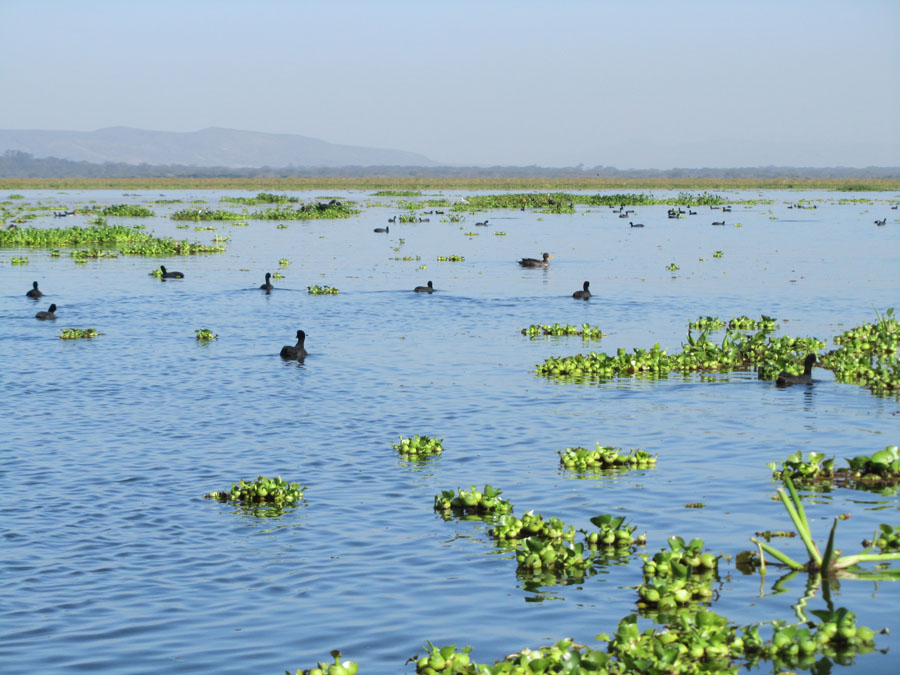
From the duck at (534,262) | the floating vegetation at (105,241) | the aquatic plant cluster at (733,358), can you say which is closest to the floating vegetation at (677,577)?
the aquatic plant cluster at (733,358)

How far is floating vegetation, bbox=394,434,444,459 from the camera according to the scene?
16.3 m

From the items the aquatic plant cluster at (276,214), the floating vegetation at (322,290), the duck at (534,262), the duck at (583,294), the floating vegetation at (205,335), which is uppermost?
the aquatic plant cluster at (276,214)

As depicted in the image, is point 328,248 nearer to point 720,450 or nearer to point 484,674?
point 720,450

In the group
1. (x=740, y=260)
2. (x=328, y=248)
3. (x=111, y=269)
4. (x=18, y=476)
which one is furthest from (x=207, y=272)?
(x=18, y=476)

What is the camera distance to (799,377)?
21.1 meters

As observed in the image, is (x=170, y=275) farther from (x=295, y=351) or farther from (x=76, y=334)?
(x=295, y=351)

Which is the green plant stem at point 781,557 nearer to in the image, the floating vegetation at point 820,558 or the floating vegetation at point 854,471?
the floating vegetation at point 820,558

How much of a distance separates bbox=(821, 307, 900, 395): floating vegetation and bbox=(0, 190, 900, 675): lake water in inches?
15.9

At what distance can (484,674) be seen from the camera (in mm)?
8133

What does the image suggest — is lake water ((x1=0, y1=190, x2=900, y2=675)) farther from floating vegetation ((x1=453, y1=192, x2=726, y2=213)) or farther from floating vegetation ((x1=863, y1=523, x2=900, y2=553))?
floating vegetation ((x1=453, y1=192, x2=726, y2=213))

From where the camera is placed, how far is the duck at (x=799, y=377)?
21125 millimetres

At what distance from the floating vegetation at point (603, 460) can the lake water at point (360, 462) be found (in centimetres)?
38

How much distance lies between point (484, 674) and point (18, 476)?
32.3 feet

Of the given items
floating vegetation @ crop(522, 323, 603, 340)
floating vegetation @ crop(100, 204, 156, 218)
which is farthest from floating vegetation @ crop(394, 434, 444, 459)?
floating vegetation @ crop(100, 204, 156, 218)
